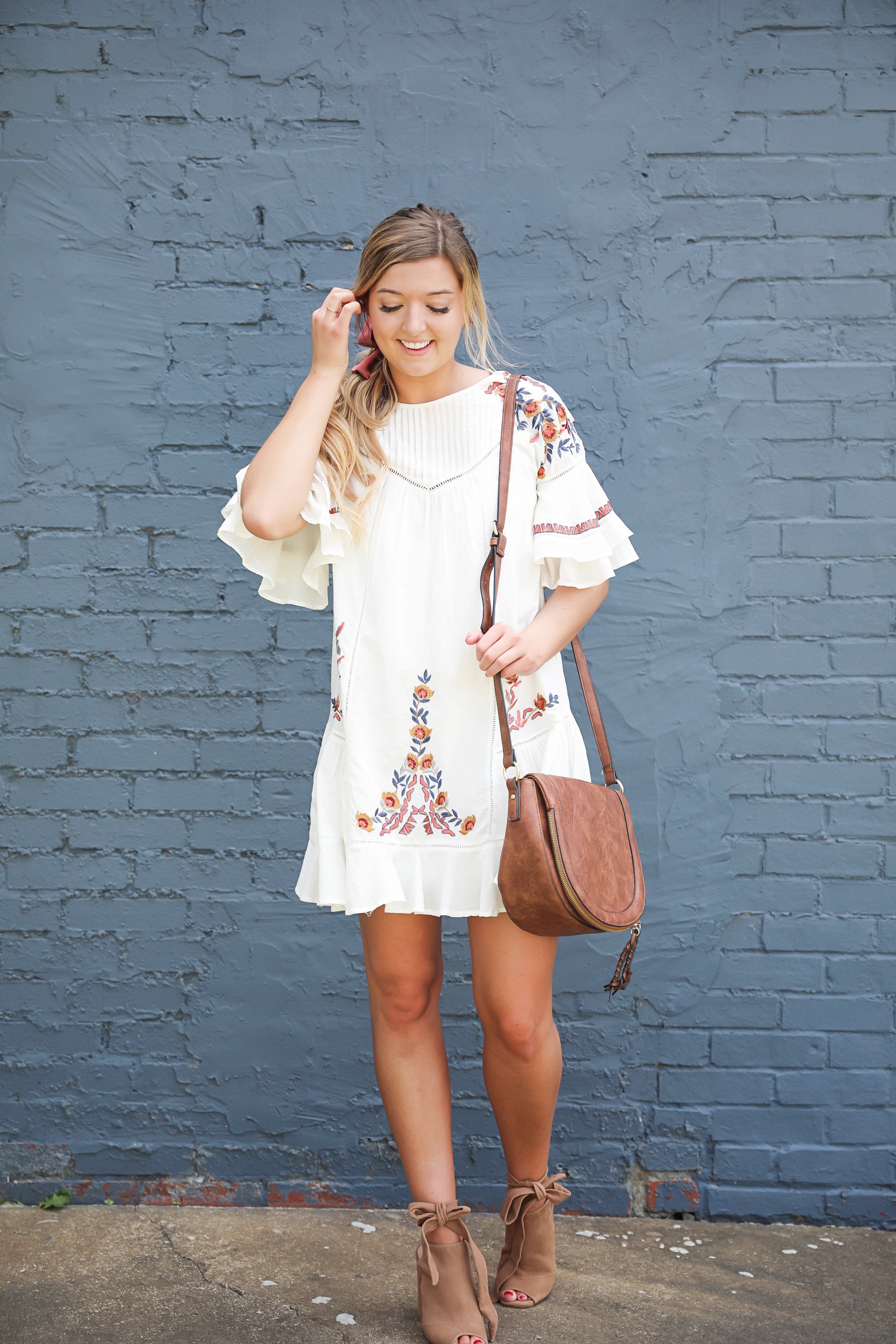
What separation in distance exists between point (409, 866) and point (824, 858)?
117cm

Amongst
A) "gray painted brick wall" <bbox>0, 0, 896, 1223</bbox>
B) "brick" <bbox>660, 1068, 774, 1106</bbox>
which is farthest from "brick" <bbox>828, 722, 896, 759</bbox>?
"brick" <bbox>660, 1068, 774, 1106</bbox>

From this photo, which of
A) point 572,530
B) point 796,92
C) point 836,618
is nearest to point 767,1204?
point 836,618

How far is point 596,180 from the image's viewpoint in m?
2.57

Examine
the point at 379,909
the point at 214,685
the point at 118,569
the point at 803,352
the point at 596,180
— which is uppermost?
the point at 596,180

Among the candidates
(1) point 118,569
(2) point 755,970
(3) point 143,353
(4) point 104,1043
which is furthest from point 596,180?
(4) point 104,1043

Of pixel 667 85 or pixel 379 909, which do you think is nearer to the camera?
pixel 379 909

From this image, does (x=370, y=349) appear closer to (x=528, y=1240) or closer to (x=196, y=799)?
(x=196, y=799)

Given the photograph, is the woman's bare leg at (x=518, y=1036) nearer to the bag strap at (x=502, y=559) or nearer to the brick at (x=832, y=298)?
the bag strap at (x=502, y=559)

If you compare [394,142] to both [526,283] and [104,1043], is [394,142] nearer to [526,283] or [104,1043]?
[526,283]

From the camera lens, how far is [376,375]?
2.11 m

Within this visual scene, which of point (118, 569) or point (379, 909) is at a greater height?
point (118, 569)

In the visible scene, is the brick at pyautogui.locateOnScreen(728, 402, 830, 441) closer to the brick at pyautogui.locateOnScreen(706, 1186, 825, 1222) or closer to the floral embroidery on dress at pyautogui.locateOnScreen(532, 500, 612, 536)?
the floral embroidery on dress at pyautogui.locateOnScreen(532, 500, 612, 536)

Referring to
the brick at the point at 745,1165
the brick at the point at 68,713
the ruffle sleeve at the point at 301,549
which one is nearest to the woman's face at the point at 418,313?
the ruffle sleeve at the point at 301,549

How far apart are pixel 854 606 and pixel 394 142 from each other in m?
1.56
